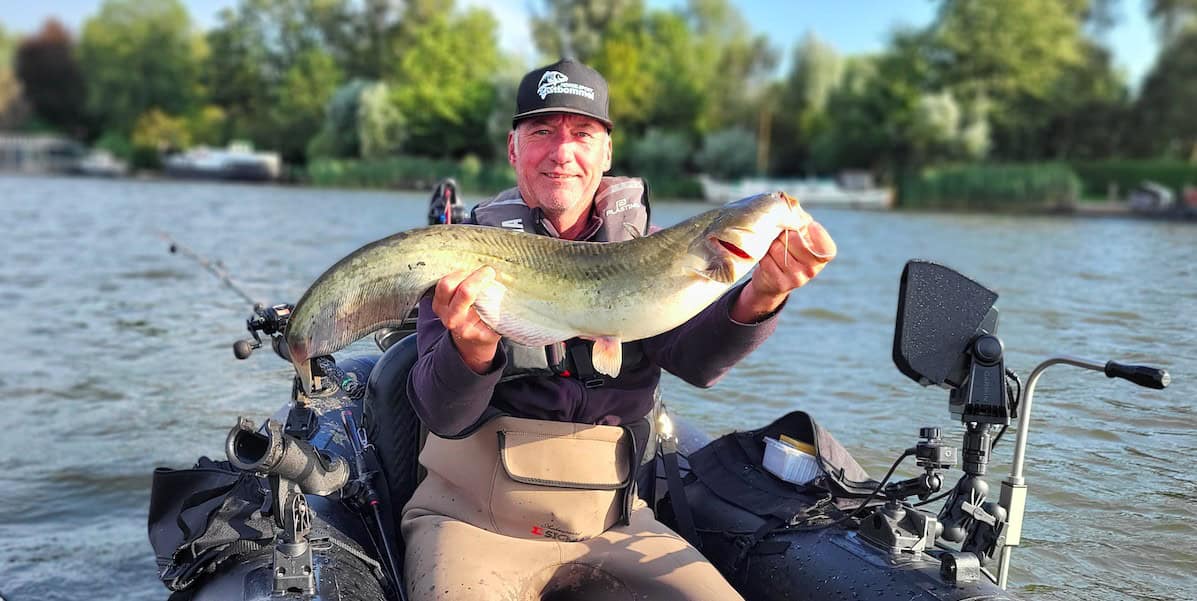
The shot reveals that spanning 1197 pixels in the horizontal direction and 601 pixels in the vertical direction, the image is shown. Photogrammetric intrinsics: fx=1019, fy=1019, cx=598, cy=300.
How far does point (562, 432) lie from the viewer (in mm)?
3312

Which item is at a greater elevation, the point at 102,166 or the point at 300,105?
the point at 300,105

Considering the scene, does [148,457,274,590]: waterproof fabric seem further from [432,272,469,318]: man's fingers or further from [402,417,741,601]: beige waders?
[432,272,469,318]: man's fingers

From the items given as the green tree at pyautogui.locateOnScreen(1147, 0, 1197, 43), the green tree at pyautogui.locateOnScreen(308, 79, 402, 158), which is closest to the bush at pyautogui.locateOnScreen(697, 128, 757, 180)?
the green tree at pyautogui.locateOnScreen(1147, 0, 1197, 43)

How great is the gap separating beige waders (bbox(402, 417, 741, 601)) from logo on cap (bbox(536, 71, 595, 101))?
1060 millimetres

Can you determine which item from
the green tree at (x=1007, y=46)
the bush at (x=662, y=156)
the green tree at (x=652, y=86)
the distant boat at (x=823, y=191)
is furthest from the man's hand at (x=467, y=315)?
the green tree at (x=652, y=86)

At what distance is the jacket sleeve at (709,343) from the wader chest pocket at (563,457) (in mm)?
299

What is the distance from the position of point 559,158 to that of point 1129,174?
146 ft

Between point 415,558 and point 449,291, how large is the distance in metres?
0.99

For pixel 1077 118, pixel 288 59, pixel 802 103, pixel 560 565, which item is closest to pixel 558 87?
pixel 560 565

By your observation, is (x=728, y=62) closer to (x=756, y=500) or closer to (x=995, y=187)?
(x=995, y=187)

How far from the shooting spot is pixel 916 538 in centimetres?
321

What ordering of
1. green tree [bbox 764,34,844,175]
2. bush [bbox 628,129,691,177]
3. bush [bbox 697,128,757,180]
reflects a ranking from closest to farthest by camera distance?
bush [bbox 697,128,757,180] → bush [bbox 628,129,691,177] → green tree [bbox 764,34,844,175]

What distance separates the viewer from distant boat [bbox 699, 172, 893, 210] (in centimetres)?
4553

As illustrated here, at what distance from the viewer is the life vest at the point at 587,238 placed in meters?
3.21
